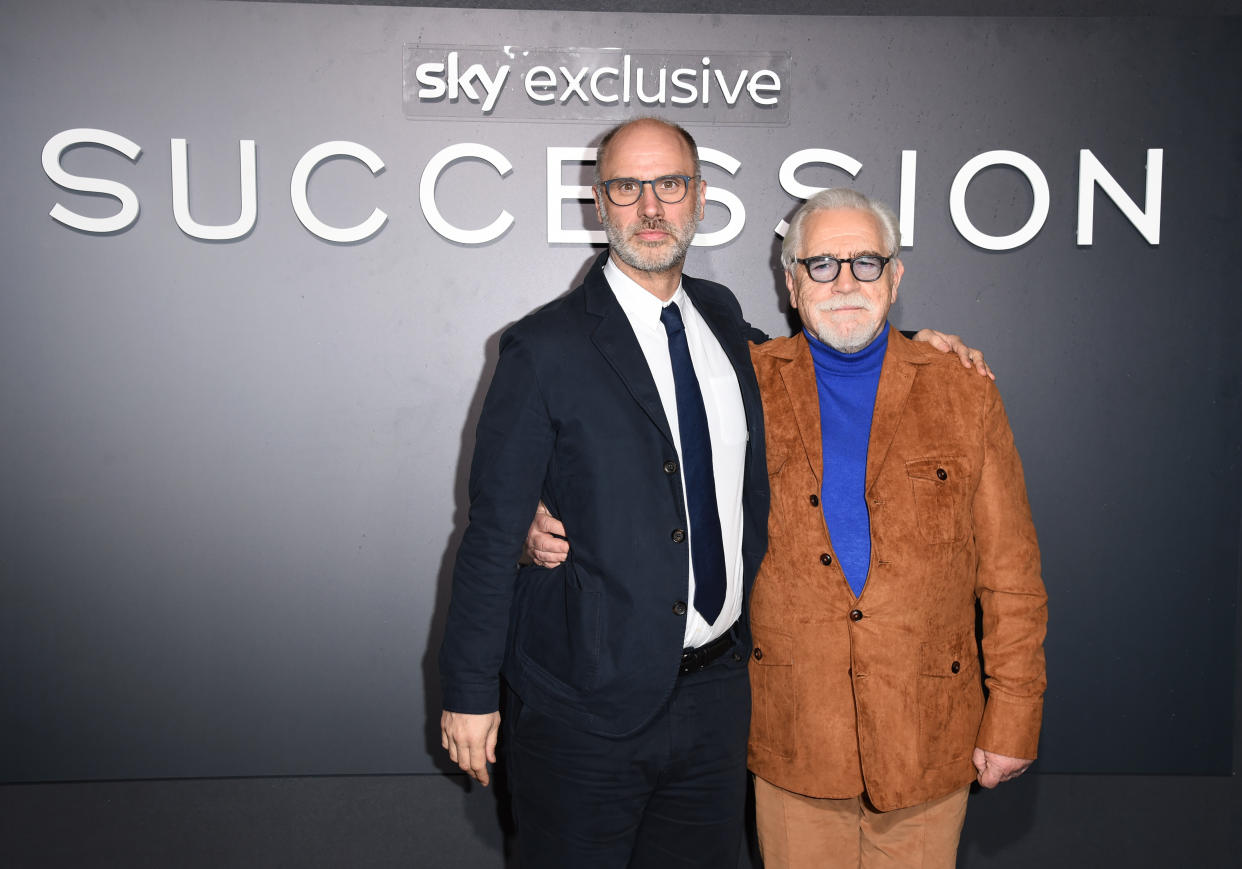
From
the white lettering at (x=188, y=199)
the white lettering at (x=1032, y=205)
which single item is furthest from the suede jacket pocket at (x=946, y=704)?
the white lettering at (x=188, y=199)

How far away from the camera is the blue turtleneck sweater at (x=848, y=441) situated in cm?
205

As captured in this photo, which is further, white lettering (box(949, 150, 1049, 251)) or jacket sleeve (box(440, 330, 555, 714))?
white lettering (box(949, 150, 1049, 251))

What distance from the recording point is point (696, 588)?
6.43 ft

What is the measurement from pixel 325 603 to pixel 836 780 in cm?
165

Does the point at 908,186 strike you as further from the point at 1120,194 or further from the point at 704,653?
the point at 704,653

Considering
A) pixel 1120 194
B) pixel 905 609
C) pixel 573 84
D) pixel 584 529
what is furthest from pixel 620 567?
pixel 1120 194

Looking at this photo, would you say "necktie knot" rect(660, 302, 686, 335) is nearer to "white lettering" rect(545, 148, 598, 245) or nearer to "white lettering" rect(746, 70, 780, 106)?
"white lettering" rect(545, 148, 598, 245)

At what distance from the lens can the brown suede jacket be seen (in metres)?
2.02

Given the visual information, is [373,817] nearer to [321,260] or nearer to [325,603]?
[325,603]

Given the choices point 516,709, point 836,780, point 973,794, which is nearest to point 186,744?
point 516,709

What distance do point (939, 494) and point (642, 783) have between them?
2.99 ft

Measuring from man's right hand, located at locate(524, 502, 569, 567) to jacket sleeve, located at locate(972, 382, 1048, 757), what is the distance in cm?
95

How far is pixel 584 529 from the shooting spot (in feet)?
6.32

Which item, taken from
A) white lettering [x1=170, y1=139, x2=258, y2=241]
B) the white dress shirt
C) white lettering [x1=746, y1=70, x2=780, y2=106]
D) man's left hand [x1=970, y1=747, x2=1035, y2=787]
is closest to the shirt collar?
the white dress shirt
